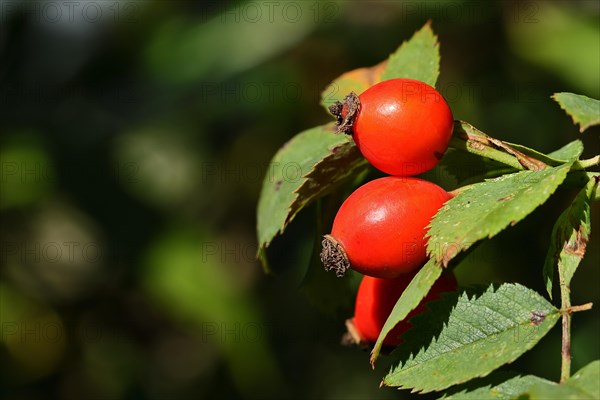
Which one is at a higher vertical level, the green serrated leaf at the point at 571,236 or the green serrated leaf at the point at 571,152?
the green serrated leaf at the point at 571,152

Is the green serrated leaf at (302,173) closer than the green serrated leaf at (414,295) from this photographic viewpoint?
No

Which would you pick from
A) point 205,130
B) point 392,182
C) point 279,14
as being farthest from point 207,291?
point 392,182

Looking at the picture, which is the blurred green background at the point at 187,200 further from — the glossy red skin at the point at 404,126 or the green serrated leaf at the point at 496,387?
the green serrated leaf at the point at 496,387

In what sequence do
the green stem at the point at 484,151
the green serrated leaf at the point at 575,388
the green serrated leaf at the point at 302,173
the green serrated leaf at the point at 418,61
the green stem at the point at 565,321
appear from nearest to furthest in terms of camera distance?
the green serrated leaf at the point at 575,388
the green stem at the point at 565,321
the green stem at the point at 484,151
the green serrated leaf at the point at 302,173
the green serrated leaf at the point at 418,61

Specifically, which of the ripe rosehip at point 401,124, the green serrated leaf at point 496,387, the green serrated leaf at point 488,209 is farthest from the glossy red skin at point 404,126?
the green serrated leaf at point 496,387

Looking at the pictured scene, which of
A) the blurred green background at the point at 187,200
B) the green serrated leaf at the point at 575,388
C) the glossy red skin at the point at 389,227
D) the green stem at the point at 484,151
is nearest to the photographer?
the green serrated leaf at the point at 575,388

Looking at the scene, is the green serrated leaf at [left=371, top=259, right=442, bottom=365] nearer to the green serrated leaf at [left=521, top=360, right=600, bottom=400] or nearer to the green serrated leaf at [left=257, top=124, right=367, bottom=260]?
the green serrated leaf at [left=521, top=360, right=600, bottom=400]

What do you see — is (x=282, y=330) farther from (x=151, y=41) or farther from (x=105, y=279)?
(x=151, y=41)
